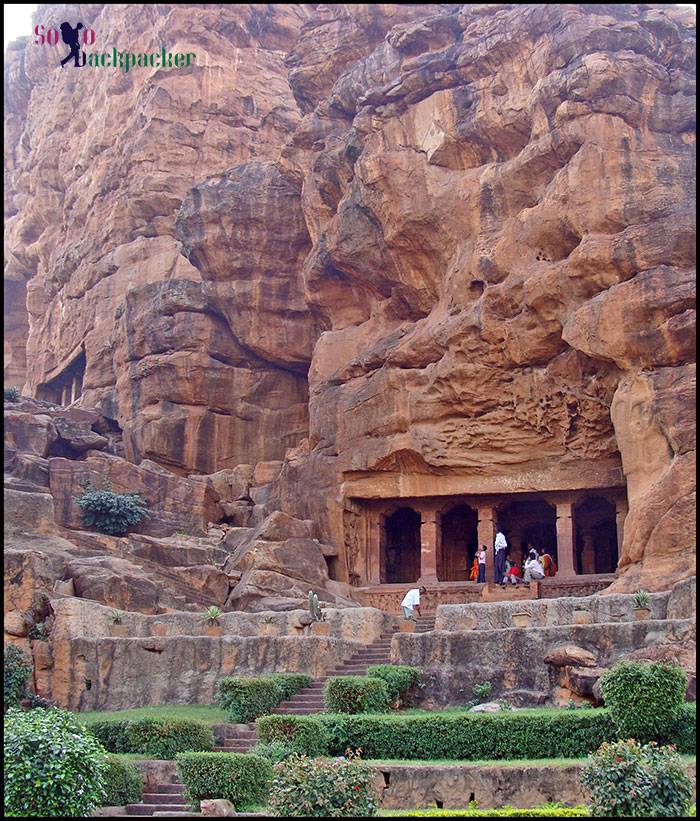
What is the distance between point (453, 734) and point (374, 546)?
1857 centimetres

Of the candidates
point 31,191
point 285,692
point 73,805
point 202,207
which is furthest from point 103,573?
point 31,191

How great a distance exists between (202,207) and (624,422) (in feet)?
68.2

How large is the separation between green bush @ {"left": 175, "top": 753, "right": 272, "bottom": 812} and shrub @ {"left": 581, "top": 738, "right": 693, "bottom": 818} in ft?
19.1

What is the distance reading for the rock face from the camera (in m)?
32.9

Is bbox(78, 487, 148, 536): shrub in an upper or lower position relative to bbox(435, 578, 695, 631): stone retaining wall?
upper

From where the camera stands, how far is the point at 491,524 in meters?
38.8

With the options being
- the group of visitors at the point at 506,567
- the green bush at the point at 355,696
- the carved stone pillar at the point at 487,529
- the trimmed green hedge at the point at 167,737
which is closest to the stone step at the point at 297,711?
the green bush at the point at 355,696

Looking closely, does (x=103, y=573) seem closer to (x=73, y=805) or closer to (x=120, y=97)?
(x=73, y=805)

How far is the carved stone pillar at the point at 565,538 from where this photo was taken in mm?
36750

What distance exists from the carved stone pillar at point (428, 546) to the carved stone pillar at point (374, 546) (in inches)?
57.4

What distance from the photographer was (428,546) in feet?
129

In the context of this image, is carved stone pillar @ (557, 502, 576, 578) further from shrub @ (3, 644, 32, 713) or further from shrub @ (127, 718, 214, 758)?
shrub @ (127, 718, 214, 758)

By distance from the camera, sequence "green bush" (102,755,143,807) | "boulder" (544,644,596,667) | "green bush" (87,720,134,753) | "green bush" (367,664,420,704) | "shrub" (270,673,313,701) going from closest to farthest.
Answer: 1. "green bush" (102,755,143,807)
2. "green bush" (87,720,134,753)
3. "boulder" (544,644,596,667)
4. "green bush" (367,664,420,704)
5. "shrub" (270,673,313,701)

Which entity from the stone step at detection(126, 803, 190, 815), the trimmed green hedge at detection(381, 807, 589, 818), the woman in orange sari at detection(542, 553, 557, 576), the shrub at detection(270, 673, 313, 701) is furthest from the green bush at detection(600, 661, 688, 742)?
the woman in orange sari at detection(542, 553, 557, 576)
